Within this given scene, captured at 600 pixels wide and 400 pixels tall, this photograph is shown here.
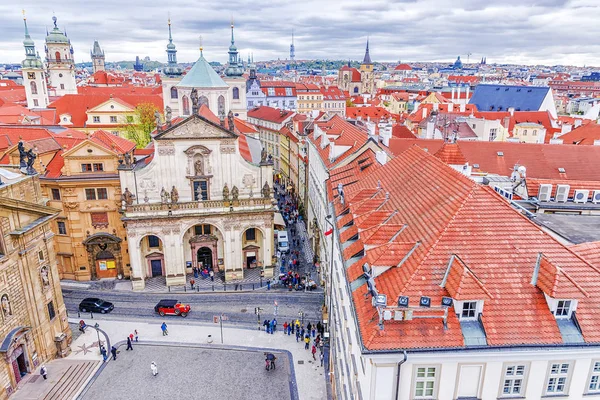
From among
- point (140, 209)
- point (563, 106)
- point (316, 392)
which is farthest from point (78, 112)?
point (563, 106)

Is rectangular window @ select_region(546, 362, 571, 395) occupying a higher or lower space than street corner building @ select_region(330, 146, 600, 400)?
lower

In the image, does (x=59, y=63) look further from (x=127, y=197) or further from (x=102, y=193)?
(x=127, y=197)

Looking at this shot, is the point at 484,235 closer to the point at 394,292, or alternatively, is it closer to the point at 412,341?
the point at 394,292

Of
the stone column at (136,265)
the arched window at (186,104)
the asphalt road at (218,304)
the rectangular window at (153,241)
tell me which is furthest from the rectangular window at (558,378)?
the arched window at (186,104)

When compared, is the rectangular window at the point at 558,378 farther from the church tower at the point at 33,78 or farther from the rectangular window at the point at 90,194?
the church tower at the point at 33,78

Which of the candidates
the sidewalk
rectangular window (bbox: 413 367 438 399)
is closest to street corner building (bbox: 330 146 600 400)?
rectangular window (bbox: 413 367 438 399)

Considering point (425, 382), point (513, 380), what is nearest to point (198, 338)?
point (425, 382)

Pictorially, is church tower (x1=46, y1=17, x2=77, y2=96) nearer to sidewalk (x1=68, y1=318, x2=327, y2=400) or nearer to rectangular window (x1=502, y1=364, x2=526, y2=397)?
sidewalk (x1=68, y1=318, x2=327, y2=400)
